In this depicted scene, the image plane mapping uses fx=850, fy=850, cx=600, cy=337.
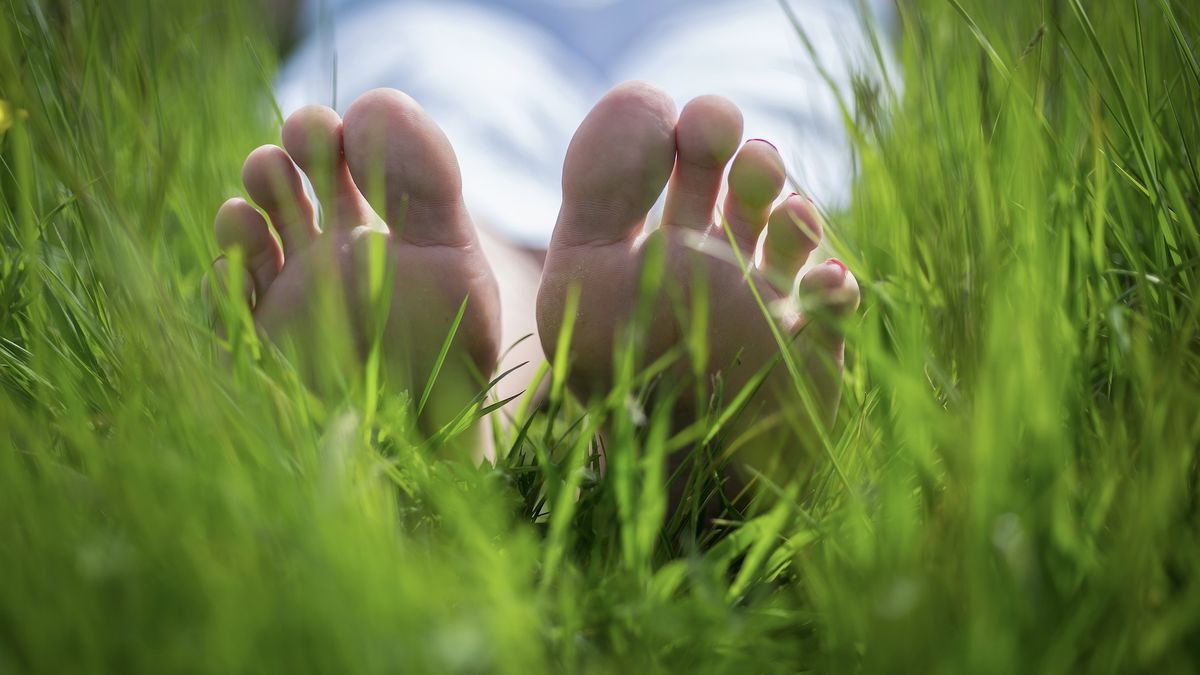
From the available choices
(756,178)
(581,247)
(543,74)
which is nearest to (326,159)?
(581,247)

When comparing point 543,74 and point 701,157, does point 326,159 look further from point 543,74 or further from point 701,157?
point 543,74

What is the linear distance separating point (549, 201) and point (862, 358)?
0.83 metres

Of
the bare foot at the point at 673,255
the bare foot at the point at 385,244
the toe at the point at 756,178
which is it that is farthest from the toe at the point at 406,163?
the toe at the point at 756,178

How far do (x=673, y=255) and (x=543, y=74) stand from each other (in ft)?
3.60

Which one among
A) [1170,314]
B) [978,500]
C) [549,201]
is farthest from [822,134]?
[978,500]

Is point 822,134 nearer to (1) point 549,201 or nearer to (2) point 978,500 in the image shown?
(1) point 549,201

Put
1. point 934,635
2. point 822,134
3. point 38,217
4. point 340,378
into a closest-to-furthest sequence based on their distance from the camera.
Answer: point 934,635
point 340,378
point 38,217
point 822,134

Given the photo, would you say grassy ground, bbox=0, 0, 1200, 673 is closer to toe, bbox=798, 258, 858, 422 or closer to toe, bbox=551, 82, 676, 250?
toe, bbox=798, 258, 858, 422

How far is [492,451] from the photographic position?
818mm

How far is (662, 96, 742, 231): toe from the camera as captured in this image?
2.28 ft

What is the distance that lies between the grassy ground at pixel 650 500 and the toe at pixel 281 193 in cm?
9

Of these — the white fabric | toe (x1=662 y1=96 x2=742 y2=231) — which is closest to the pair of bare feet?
toe (x1=662 y1=96 x2=742 y2=231)

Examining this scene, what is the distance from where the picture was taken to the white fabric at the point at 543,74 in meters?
1.20

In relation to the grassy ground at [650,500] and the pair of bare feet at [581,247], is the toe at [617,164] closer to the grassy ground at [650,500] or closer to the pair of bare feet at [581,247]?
the pair of bare feet at [581,247]
